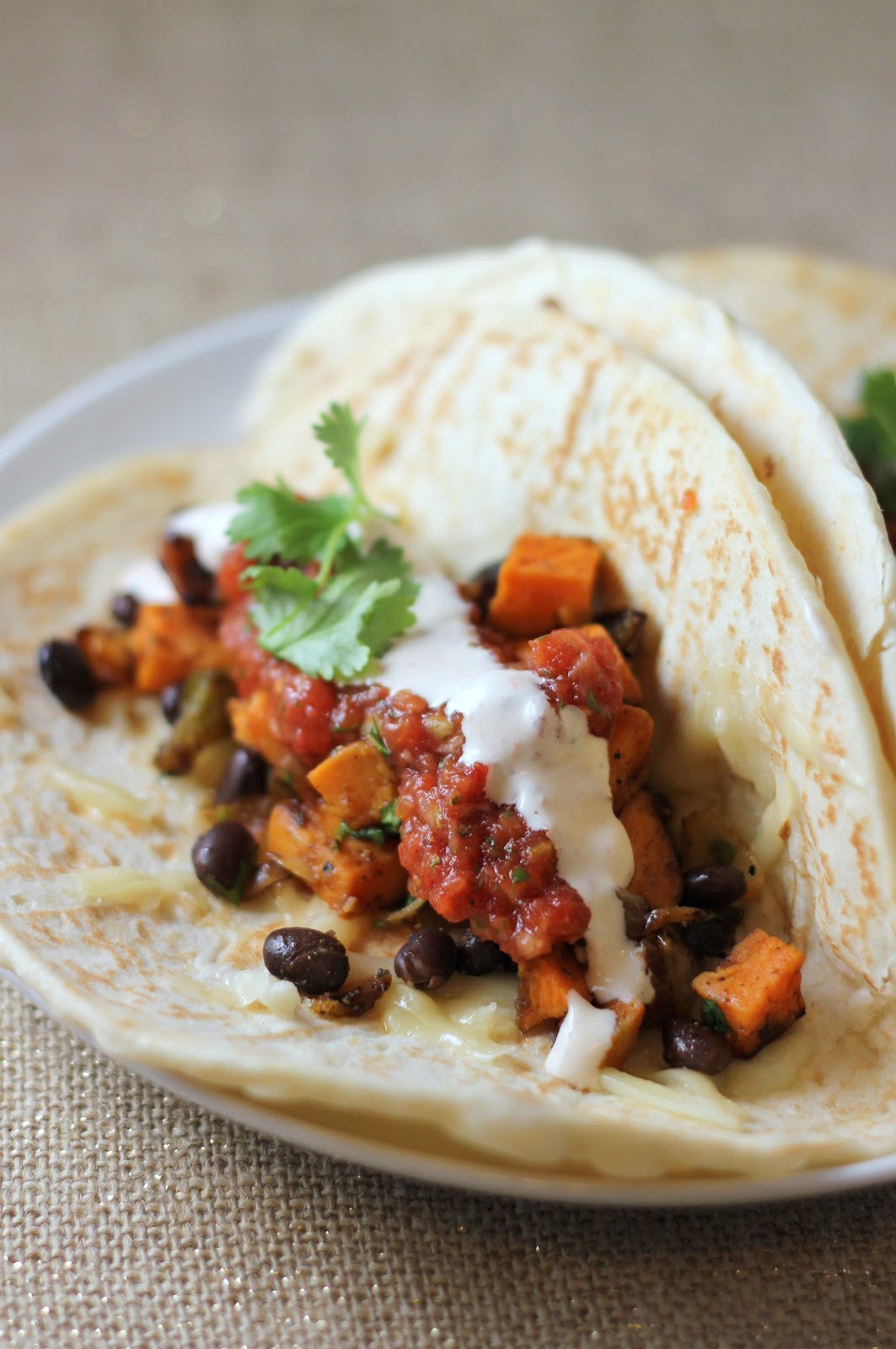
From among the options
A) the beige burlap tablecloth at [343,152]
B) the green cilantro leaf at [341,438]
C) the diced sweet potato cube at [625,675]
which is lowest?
the diced sweet potato cube at [625,675]

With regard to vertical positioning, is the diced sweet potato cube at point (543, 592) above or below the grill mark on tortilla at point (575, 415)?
below

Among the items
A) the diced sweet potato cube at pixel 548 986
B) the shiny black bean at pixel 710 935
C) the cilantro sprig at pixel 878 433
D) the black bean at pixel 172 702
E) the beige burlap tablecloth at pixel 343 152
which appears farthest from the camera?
the beige burlap tablecloth at pixel 343 152

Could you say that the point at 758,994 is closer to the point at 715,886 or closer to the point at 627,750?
the point at 715,886

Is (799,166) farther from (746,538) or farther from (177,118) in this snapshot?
(746,538)

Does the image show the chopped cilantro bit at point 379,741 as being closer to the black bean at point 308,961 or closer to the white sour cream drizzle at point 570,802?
the white sour cream drizzle at point 570,802

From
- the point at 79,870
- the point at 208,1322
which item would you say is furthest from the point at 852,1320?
the point at 79,870

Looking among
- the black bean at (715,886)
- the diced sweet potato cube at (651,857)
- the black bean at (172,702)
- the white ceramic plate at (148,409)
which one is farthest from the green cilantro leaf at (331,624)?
the white ceramic plate at (148,409)
